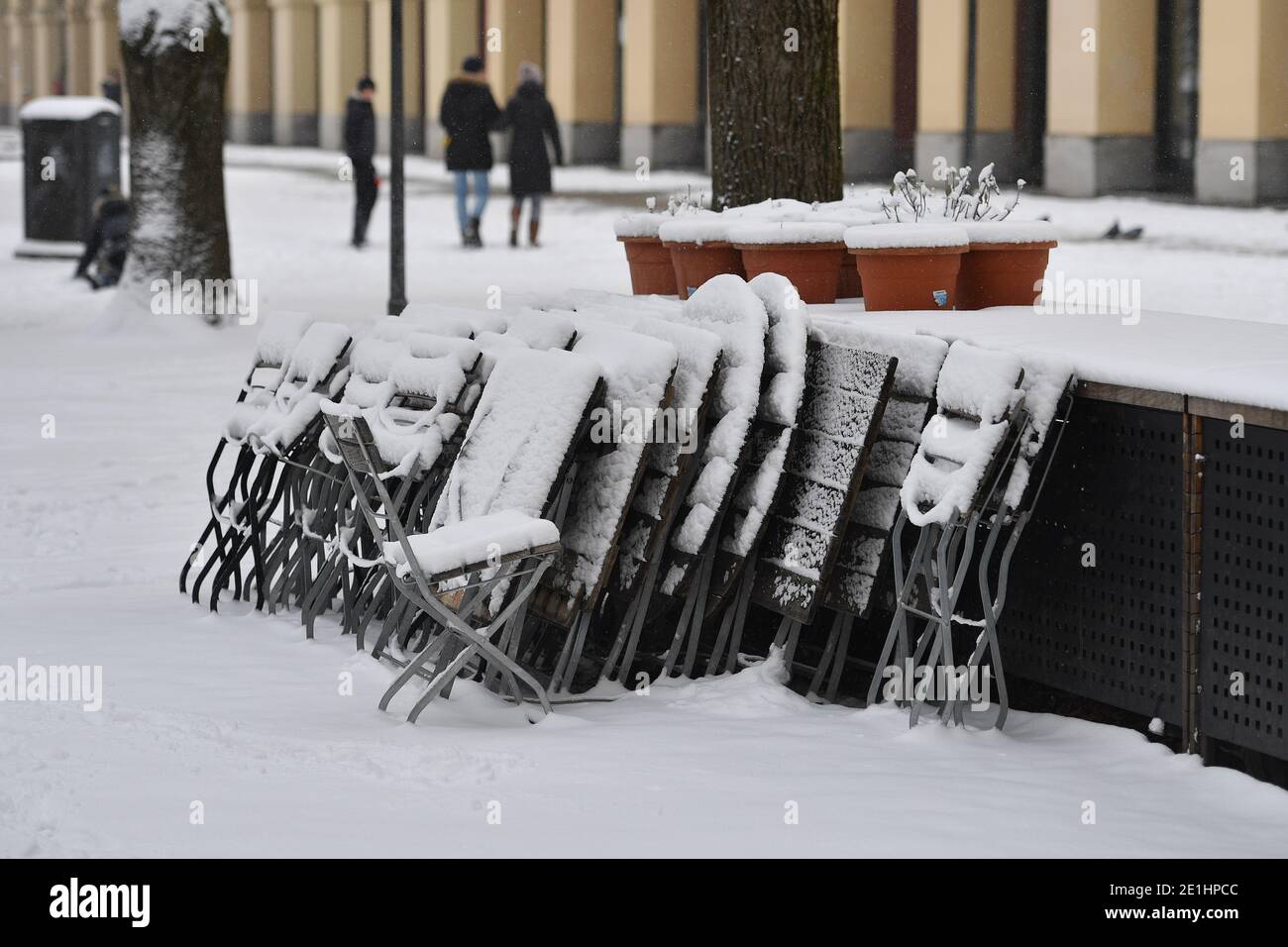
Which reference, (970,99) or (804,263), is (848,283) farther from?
(970,99)

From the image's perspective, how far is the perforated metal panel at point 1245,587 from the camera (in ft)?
14.2

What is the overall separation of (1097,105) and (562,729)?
1874 centimetres

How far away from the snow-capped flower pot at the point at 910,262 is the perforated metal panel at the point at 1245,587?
62.7 inches

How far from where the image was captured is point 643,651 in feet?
18.5

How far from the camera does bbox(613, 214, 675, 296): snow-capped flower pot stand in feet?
23.2

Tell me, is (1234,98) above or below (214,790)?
above

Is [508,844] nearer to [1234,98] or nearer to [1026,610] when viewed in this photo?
[1026,610]

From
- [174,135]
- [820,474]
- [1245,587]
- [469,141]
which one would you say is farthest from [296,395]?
[469,141]

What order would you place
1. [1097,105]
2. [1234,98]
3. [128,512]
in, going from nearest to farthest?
[128,512] < [1234,98] < [1097,105]

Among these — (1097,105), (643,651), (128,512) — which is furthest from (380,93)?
(643,651)

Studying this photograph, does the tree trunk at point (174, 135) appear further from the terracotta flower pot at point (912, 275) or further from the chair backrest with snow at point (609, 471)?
the chair backrest with snow at point (609, 471)
